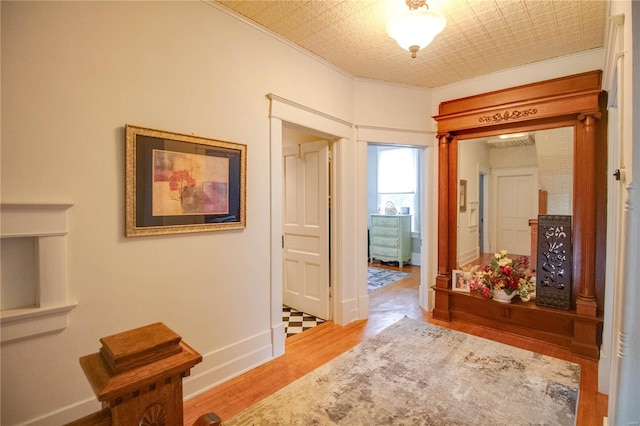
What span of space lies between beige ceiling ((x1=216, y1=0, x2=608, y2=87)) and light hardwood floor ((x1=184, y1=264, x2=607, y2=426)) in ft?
9.45

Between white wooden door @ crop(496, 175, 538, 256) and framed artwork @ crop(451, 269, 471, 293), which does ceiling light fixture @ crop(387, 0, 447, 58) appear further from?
framed artwork @ crop(451, 269, 471, 293)

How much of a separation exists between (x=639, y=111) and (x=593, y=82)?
2.27m

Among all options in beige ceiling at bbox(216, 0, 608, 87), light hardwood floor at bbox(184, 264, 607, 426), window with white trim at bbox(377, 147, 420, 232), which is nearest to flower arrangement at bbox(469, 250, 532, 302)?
light hardwood floor at bbox(184, 264, 607, 426)

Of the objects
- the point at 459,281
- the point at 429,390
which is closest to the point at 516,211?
the point at 459,281

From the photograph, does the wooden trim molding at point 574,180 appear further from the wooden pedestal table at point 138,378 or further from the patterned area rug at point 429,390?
the wooden pedestal table at point 138,378

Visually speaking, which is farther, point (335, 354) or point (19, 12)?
point (335, 354)

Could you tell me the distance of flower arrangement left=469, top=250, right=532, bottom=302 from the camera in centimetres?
329

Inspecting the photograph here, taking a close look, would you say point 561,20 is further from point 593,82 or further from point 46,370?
point 46,370

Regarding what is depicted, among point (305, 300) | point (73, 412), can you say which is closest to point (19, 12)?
point (73, 412)

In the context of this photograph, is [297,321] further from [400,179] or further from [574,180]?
[400,179]

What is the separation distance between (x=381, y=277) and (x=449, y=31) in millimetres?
4182

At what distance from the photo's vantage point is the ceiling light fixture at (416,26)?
6.53 feet

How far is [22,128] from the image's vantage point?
60.3 inches

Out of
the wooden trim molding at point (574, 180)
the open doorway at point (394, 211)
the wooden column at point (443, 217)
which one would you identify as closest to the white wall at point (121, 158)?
the wooden column at point (443, 217)
